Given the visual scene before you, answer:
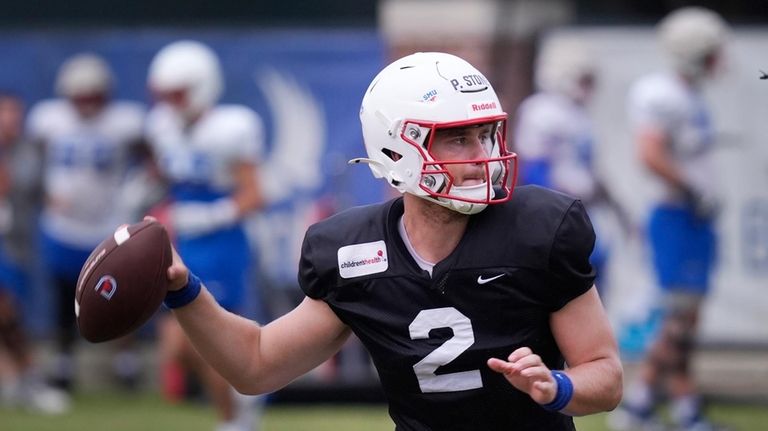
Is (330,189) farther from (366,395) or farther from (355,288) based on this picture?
(355,288)

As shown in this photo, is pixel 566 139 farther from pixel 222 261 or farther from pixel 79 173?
pixel 79 173

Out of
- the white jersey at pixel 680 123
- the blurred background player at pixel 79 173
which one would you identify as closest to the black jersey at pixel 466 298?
the white jersey at pixel 680 123

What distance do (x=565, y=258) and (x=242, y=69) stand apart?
20.7 ft

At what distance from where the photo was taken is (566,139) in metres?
8.38

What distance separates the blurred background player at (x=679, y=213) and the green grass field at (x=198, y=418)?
327 millimetres

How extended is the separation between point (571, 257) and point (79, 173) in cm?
620

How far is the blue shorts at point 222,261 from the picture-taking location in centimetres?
715

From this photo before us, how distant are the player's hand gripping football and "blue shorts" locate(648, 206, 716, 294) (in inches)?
169

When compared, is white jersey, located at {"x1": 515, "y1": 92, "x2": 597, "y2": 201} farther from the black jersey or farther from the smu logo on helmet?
the smu logo on helmet

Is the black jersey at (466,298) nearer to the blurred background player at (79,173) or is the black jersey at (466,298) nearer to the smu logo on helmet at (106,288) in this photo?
the smu logo on helmet at (106,288)

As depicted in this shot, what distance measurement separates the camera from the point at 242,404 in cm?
707

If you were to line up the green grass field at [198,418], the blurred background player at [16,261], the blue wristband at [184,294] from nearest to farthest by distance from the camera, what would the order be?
the blue wristband at [184,294], the green grass field at [198,418], the blurred background player at [16,261]

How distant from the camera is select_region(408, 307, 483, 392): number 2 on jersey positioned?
11.1 ft

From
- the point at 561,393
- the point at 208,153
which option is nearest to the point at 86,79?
the point at 208,153
